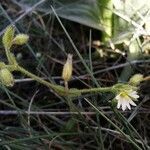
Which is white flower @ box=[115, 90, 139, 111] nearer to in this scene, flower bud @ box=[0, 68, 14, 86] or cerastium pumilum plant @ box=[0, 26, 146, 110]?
cerastium pumilum plant @ box=[0, 26, 146, 110]

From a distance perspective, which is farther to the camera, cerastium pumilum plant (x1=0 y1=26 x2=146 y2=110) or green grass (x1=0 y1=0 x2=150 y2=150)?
green grass (x1=0 y1=0 x2=150 y2=150)

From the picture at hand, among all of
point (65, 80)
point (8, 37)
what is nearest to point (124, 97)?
point (65, 80)

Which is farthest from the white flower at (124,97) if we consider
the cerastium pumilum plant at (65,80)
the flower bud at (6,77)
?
the flower bud at (6,77)

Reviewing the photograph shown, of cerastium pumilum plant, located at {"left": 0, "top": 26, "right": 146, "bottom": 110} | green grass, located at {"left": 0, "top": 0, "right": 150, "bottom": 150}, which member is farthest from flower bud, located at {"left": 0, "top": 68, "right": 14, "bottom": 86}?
green grass, located at {"left": 0, "top": 0, "right": 150, "bottom": 150}

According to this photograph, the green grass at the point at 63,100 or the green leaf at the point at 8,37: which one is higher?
the green leaf at the point at 8,37

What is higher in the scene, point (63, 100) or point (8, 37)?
A: point (8, 37)

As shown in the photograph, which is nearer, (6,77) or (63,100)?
(6,77)

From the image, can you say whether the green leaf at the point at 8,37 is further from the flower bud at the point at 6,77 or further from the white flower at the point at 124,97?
the white flower at the point at 124,97

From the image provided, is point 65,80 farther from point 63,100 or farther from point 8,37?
point 63,100

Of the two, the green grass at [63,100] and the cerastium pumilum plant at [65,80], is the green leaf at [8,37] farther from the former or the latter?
the green grass at [63,100]

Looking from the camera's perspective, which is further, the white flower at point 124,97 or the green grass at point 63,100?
the green grass at point 63,100

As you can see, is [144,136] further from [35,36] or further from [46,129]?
[35,36]

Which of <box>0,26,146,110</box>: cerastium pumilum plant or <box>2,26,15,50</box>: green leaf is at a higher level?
<box>2,26,15,50</box>: green leaf
